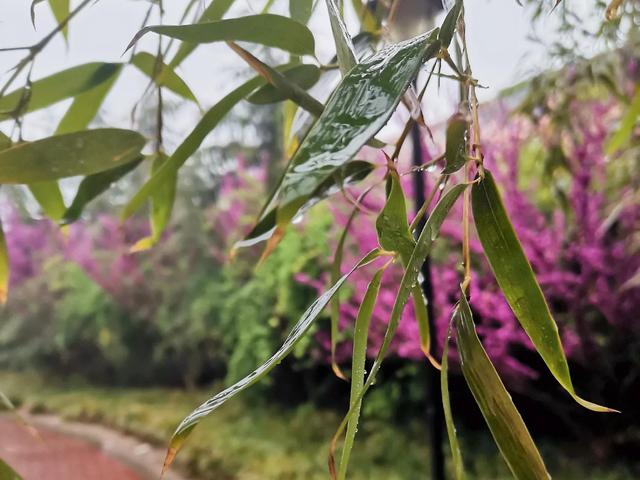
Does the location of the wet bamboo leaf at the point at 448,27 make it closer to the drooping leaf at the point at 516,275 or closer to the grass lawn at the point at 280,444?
the drooping leaf at the point at 516,275

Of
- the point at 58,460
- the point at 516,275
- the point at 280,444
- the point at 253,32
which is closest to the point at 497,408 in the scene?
the point at 516,275

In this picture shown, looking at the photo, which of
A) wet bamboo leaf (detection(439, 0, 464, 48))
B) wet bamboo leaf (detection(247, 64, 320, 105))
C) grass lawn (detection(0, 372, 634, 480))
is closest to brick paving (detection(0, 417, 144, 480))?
grass lawn (detection(0, 372, 634, 480))

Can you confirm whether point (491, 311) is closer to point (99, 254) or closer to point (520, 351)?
point (520, 351)

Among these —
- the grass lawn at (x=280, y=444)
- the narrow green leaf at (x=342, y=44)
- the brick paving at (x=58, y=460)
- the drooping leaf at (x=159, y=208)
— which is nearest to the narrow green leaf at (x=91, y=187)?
the drooping leaf at (x=159, y=208)

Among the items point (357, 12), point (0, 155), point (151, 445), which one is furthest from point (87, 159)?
point (151, 445)

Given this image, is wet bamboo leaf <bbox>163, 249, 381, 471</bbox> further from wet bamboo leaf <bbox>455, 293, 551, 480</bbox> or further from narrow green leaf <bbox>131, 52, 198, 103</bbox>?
narrow green leaf <bbox>131, 52, 198, 103</bbox>

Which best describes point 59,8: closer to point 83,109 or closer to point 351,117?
point 83,109

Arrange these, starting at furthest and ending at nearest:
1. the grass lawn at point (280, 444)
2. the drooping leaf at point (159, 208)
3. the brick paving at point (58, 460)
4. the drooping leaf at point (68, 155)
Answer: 1. the brick paving at point (58, 460)
2. the grass lawn at point (280, 444)
3. the drooping leaf at point (159, 208)
4. the drooping leaf at point (68, 155)
